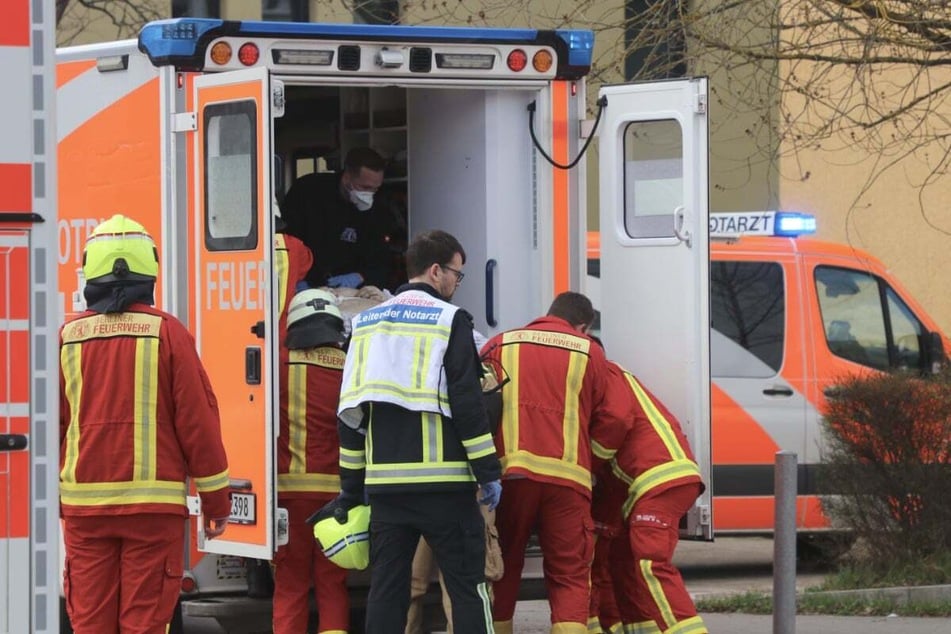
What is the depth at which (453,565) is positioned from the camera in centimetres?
660

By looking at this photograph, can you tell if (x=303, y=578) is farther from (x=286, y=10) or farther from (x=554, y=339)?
(x=286, y=10)

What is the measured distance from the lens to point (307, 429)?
7367 mm

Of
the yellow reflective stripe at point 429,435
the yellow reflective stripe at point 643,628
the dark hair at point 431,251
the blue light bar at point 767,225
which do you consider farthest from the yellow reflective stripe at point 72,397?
the blue light bar at point 767,225

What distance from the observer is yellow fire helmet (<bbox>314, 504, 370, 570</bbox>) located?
674 cm

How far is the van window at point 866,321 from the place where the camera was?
11484 millimetres

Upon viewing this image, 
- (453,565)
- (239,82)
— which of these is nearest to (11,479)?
(453,565)

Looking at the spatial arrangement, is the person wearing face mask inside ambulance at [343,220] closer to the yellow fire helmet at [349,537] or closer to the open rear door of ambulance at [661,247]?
the open rear door of ambulance at [661,247]

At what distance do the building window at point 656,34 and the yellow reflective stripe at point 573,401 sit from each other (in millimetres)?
3573

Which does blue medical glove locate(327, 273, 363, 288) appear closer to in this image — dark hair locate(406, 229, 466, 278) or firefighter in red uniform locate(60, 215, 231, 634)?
dark hair locate(406, 229, 466, 278)

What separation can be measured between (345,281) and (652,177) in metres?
1.52

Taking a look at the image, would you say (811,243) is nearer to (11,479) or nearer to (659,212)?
(659,212)

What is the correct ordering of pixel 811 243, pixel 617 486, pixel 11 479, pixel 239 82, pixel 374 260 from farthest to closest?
pixel 811 243 < pixel 374 260 < pixel 617 486 < pixel 239 82 < pixel 11 479

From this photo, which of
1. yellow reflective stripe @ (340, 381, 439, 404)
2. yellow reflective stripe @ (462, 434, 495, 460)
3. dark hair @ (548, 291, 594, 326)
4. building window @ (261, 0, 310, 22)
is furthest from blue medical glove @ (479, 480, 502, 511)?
building window @ (261, 0, 310, 22)

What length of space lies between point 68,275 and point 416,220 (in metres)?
1.74
